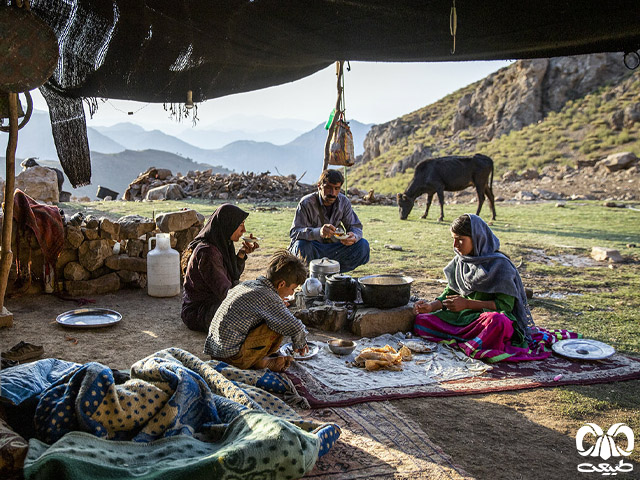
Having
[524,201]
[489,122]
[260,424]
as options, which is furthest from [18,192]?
[489,122]

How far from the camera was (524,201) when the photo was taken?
20250 mm

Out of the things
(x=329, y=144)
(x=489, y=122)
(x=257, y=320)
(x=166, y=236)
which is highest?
(x=489, y=122)

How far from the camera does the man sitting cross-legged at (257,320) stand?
139 inches

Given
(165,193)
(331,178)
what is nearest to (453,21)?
(331,178)

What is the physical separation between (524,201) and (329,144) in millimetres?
14938

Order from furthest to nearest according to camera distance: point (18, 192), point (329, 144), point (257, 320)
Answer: point (329, 144), point (18, 192), point (257, 320)

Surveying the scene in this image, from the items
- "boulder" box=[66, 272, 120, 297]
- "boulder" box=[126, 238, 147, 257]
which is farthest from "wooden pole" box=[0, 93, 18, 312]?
"boulder" box=[126, 238, 147, 257]

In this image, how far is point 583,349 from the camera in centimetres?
410

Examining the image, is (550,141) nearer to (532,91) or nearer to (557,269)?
(532,91)

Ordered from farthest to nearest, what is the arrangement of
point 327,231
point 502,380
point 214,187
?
point 214,187 < point 327,231 < point 502,380

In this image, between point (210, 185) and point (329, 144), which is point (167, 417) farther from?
point (210, 185)

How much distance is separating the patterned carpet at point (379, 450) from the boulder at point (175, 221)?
12.7ft

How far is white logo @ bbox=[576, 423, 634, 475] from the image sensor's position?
2586 mm

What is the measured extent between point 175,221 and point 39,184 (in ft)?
31.6
